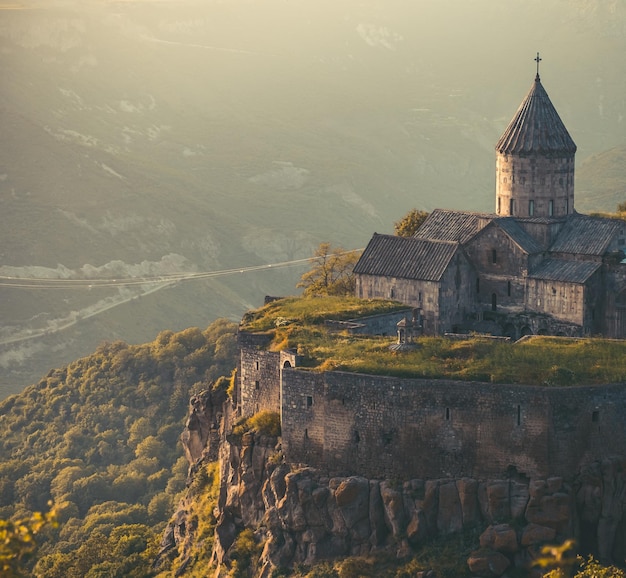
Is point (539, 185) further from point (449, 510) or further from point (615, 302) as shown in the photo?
point (449, 510)

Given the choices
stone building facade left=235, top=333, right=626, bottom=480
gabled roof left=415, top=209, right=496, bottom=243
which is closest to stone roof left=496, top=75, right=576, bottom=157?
gabled roof left=415, top=209, right=496, bottom=243

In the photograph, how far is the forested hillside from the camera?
9712 centimetres

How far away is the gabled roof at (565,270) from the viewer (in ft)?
235

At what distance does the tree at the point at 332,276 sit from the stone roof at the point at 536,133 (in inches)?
387

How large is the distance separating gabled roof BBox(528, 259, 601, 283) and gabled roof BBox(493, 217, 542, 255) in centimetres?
76

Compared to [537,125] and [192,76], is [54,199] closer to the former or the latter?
[192,76]

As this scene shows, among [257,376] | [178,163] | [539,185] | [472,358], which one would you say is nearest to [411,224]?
[539,185]

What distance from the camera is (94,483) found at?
99125mm

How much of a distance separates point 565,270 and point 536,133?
6.66 metres

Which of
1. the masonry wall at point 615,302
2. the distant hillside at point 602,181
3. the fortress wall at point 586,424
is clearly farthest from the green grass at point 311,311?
the distant hillside at point 602,181

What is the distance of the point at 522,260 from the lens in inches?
2879

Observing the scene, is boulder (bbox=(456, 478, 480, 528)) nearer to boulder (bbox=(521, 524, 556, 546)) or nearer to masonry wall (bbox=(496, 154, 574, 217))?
boulder (bbox=(521, 524, 556, 546))

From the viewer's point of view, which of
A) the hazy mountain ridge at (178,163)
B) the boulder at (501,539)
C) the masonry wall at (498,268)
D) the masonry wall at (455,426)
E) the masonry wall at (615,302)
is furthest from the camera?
the hazy mountain ridge at (178,163)

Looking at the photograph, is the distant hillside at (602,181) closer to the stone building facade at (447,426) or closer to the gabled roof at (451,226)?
the gabled roof at (451,226)
